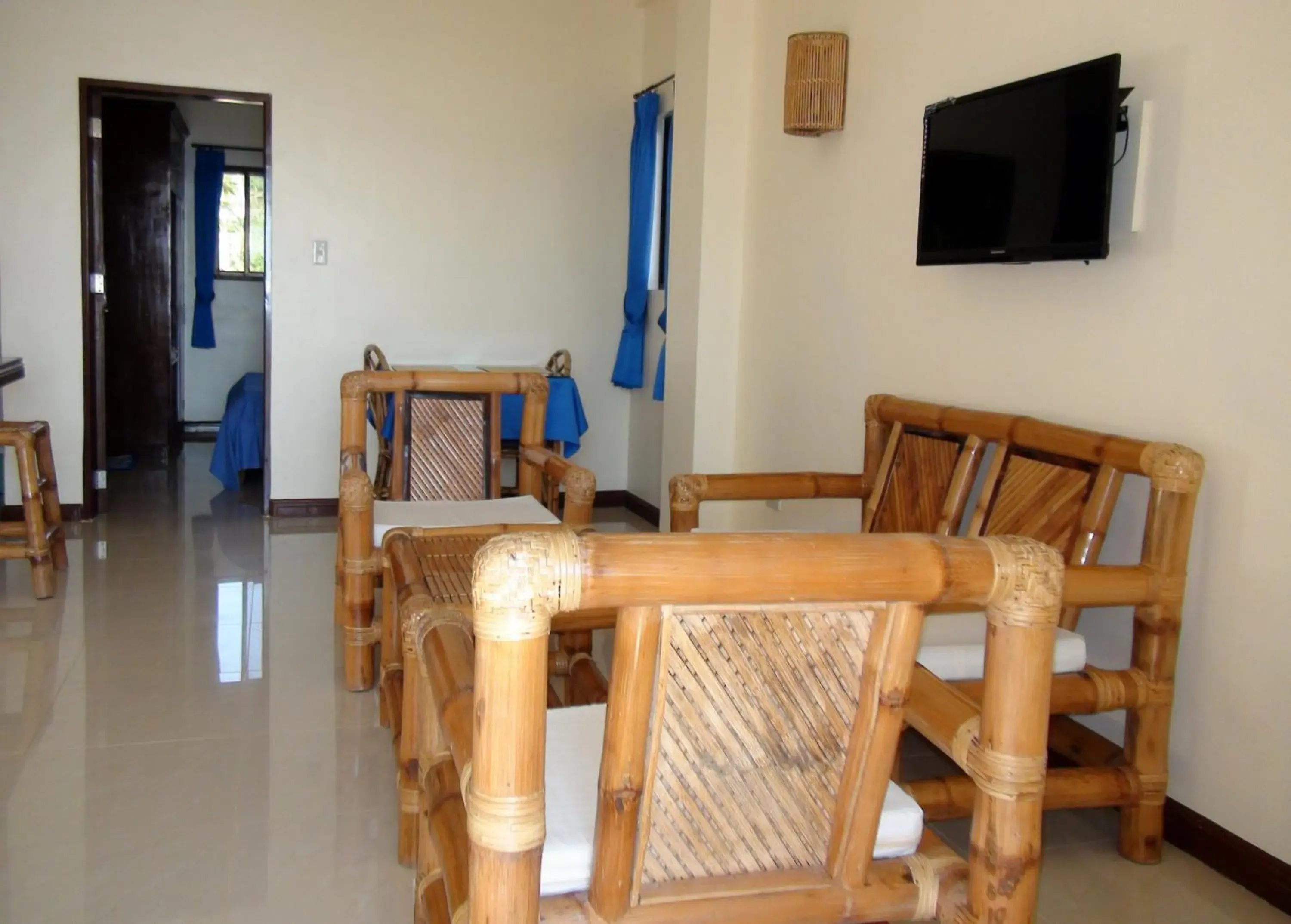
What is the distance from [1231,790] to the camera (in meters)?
2.20

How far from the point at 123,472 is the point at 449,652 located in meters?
5.60

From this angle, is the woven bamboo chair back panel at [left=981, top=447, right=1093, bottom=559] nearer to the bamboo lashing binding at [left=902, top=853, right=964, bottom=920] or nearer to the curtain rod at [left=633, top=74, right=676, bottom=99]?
the bamboo lashing binding at [left=902, top=853, right=964, bottom=920]

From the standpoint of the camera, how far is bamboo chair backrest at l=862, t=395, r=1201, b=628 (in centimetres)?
224

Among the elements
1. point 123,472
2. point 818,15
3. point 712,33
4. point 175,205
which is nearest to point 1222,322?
point 818,15

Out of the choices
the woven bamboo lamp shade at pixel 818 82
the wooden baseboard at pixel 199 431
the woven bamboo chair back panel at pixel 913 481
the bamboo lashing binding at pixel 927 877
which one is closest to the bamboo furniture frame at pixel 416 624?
the bamboo lashing binding at pixel 927 877

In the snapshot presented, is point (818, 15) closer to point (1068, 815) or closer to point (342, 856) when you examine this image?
point (1068, 815)

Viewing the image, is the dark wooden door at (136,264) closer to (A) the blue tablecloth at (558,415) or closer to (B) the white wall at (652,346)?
(A) the blue tablecloth at (558,415)

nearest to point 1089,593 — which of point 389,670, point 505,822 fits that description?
point 505,822

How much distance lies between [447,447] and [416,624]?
1.89m

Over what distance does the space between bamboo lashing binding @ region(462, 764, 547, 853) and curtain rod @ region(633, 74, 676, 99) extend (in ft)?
14.8

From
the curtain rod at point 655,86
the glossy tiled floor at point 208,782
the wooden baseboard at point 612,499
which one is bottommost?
the glossy tiled floor at point 208,782

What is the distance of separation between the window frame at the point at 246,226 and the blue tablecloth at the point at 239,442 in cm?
273

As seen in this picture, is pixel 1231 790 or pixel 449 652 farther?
pixel 1231 790

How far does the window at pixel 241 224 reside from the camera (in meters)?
8.27
